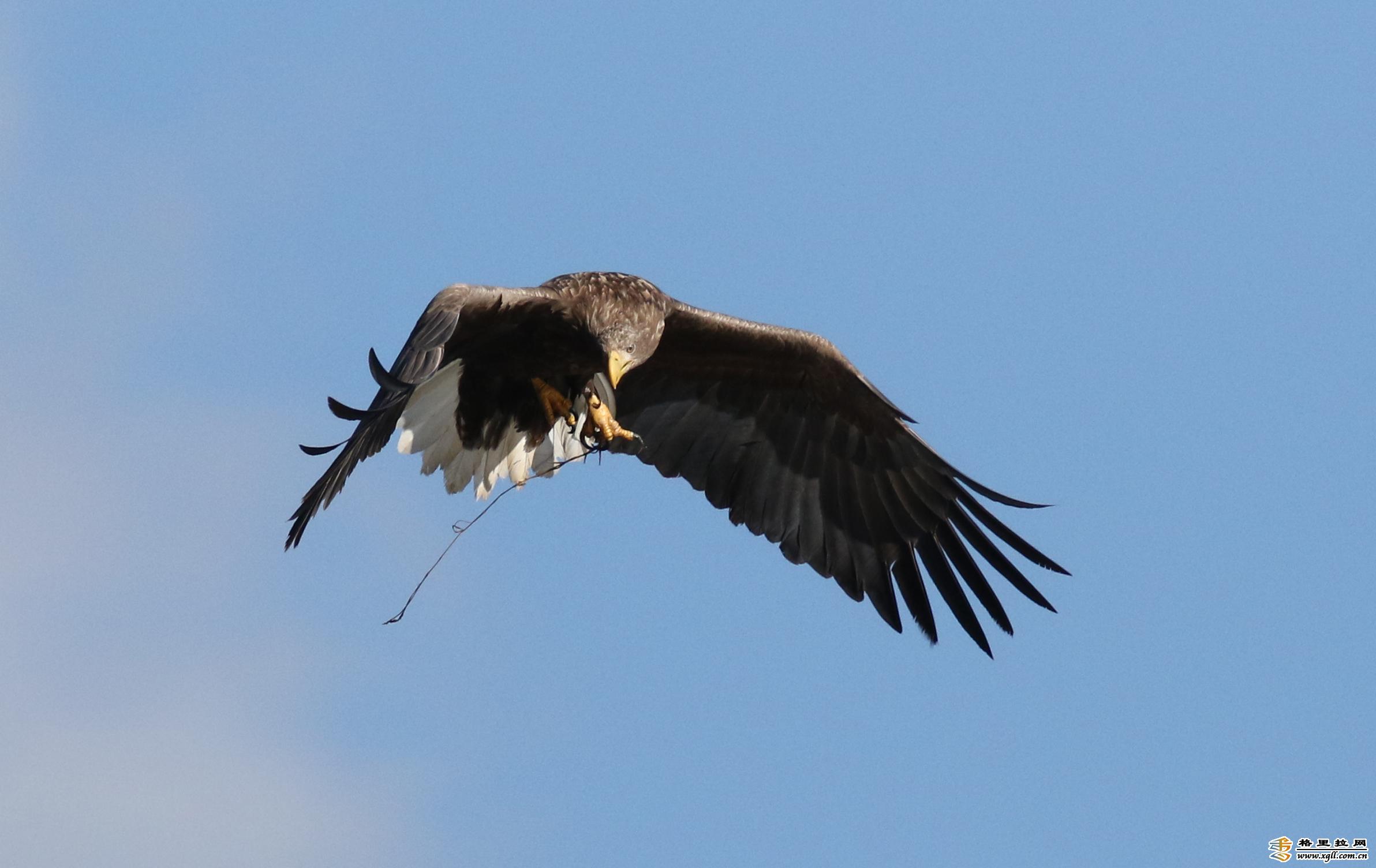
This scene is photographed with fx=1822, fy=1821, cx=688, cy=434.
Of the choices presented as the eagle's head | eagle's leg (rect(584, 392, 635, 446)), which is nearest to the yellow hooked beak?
the eagle's head

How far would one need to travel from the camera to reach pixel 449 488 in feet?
38.3

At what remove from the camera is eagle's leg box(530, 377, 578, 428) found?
11266 mm

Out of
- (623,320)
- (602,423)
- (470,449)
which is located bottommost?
(602,423)

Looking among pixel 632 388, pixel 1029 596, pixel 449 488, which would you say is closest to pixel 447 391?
pixel 449 488

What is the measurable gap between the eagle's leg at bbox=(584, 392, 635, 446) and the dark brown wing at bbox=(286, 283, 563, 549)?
58cm

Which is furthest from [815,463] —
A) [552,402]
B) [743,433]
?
[552,402]

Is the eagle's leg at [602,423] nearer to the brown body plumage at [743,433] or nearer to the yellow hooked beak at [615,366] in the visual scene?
the brown body plumage at [743,433]

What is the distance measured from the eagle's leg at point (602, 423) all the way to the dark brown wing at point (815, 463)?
121 cm

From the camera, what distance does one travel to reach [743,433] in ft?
40.9

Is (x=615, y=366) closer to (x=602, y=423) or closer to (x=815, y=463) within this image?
(x=602, y=423)

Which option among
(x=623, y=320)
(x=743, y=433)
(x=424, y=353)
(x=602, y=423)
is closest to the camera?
(x=424, y=353)

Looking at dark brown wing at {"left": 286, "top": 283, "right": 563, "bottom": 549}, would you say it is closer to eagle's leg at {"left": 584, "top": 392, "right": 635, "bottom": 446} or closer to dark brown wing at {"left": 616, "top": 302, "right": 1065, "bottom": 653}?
eagle's leg at {"left": 584, "top": 392, "right": 635, "bottom": 446}

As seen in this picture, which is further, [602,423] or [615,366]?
[602,423]

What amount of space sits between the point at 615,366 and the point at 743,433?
6.92 ft
